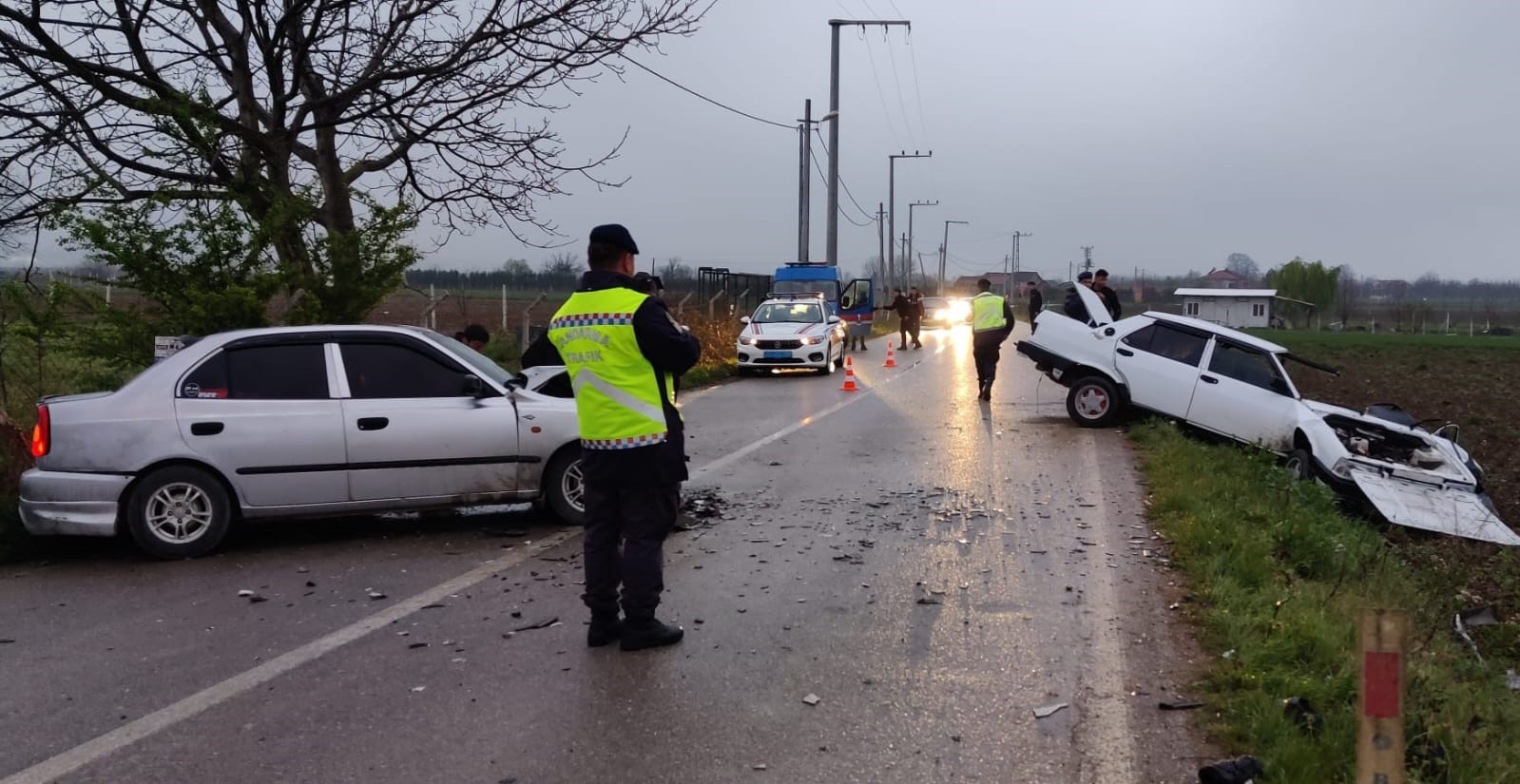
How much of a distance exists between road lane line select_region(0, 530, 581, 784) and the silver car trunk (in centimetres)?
817

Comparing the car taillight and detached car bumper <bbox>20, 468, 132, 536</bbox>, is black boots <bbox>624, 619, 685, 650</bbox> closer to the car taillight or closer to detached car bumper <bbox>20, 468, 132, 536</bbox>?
detached car bumper <bbox>20, 468, 132, 536</bbox>

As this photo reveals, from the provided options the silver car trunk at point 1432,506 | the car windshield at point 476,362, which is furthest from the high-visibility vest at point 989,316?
the car windshield at point 476,362

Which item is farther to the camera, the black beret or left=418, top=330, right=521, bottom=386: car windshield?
left=418, top=330, right=521, bottom=386: car windshield

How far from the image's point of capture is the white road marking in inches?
166

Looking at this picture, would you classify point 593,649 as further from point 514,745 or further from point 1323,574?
point 1323,574

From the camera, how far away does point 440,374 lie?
807 centimetres

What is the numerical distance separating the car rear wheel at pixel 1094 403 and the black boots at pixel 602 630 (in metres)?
9.59

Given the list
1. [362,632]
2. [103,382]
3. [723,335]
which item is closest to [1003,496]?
[362,632]

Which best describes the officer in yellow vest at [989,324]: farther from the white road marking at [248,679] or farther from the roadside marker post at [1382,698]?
the roadside marker post at [1382,698]

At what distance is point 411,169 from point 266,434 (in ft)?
22.4

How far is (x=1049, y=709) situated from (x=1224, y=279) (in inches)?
6471

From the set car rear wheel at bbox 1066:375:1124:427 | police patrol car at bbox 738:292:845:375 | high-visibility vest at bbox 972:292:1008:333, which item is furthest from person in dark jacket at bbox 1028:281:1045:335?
car rear wheel at bbox 1066:375:1124:427

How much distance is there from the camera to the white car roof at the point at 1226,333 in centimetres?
1282

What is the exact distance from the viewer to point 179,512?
735 cm
